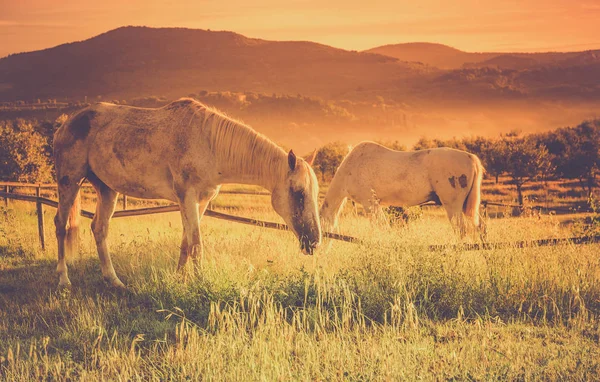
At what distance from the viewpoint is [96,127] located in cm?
734

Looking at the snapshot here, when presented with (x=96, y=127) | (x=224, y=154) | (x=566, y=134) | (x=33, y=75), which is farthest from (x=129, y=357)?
(x=33, y=75)

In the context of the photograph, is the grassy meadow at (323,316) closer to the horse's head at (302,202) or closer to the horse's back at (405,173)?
the horse's head at (302,202)

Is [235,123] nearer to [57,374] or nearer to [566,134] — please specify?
[57,374]

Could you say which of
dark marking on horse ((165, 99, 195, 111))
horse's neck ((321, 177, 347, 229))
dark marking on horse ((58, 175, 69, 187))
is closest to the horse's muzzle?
dark marking on horse ((165, 99, 195, 111))

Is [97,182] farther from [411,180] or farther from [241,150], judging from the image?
[411,180]

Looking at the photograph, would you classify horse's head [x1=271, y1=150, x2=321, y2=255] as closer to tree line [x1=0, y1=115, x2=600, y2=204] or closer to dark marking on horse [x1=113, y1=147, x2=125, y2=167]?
dark marking on horse [x1=113, y1=147, x2=125, y2=167]

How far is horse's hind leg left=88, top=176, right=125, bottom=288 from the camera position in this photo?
729 cm

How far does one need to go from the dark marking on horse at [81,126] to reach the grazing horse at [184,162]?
14mm

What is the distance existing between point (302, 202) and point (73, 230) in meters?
3.71

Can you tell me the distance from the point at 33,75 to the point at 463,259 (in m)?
196

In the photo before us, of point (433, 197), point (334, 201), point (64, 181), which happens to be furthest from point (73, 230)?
point (433, 197)

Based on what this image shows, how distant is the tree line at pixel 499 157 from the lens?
24781 millimetres

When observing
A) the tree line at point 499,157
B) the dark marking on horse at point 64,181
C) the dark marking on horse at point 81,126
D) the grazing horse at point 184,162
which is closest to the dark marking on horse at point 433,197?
the grazing horse at point 184,162

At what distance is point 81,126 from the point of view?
291 inches
